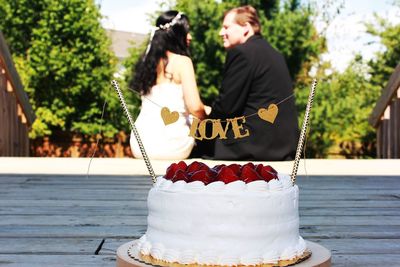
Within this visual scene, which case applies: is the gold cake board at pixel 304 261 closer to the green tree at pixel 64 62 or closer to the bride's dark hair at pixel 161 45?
the bride's dark hair at pixel 161 45

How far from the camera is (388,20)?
546 inches

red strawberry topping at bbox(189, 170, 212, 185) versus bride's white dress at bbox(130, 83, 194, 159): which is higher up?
red strawberry topping at bbox(189, 170, 212, 185)

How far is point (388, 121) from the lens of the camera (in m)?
6.35

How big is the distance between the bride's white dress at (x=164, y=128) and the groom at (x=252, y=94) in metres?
0.36

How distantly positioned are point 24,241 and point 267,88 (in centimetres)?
298

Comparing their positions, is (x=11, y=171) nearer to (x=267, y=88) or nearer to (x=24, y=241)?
(x=267, y=88)

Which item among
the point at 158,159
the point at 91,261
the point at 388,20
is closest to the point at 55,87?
the point at 388,20

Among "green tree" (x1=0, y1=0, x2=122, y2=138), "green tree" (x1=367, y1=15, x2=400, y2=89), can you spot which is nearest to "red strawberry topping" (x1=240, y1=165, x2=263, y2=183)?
"green tree" (x1=0, y1=0, x2=122, y2=138)

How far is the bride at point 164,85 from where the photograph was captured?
4.86 m

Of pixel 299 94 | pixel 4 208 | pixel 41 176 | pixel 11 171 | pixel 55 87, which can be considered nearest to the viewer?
pixel 4 208

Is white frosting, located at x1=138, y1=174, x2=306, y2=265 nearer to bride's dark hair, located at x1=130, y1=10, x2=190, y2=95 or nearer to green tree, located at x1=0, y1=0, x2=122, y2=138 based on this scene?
A: bride's dark hair, located at x1=130, y1=10, x2=190, y2=95

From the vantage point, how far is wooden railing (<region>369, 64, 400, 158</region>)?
230 inches

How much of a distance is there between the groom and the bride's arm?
0.15 m

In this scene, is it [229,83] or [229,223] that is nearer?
[229,223]
